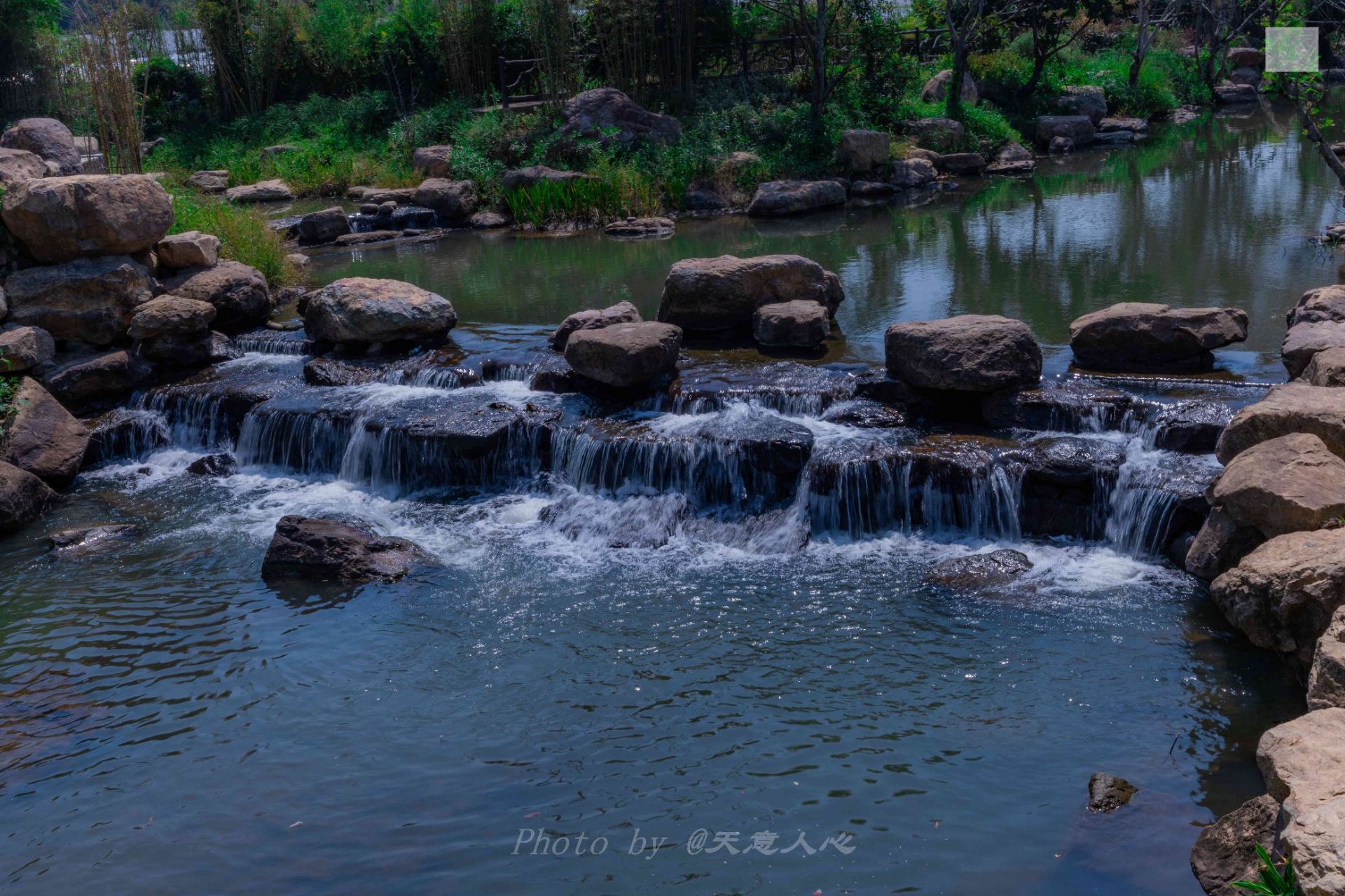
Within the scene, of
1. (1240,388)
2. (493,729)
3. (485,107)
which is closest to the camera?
(493,729)

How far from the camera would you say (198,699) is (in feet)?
20.2

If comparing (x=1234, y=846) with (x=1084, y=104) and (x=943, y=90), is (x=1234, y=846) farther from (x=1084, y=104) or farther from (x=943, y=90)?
(x=1084, y=104)

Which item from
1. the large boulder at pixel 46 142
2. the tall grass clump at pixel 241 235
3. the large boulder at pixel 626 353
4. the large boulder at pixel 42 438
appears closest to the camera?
the large boulder at pixel 626 353

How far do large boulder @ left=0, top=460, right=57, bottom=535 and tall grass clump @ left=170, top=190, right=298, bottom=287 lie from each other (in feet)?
15.2

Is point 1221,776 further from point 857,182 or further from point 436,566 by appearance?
point 857,182

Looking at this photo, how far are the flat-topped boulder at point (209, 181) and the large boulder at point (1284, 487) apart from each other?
68.9 ft

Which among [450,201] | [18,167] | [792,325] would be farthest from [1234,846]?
[450,201]

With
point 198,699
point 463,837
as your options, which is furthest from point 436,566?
point 463,837

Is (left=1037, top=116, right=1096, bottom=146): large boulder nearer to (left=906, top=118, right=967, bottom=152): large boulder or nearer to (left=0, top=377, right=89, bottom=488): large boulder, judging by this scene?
(left=906, top=118, right=967, bottom=152): large boulder

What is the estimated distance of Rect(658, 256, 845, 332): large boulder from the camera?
422 inches

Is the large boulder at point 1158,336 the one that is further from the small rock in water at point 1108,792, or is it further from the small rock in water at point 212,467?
the small rock in water at point 212,467

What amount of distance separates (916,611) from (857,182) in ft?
49.4

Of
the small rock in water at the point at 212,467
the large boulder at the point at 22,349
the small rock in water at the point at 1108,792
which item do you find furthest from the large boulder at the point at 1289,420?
the large boulder at the point at 22,349

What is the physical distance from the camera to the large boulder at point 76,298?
11.0 meters
